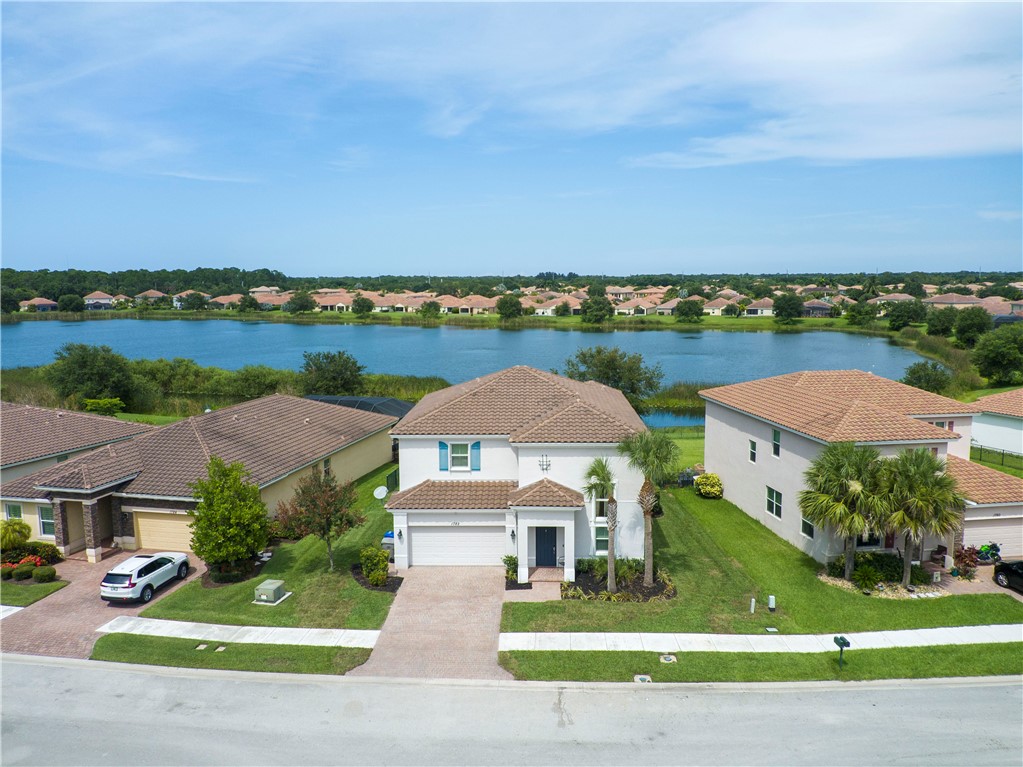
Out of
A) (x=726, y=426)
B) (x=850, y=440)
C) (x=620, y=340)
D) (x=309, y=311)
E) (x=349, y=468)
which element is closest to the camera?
(x=850, y=440)

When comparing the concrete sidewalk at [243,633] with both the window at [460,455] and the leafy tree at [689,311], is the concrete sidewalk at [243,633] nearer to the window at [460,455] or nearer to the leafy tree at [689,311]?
the window at [460,455]

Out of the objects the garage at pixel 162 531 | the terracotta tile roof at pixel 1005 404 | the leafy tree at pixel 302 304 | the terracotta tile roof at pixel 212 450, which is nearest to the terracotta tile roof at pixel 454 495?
the terracotta tile roof at pixel 212 450

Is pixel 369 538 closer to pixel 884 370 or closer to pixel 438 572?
pixel 438 572

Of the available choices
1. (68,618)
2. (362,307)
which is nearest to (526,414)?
(68,618)

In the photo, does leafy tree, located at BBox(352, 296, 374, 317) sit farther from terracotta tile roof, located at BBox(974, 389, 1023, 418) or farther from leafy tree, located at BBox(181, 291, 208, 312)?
terracotta tile roof, located at BBox(974, 389, 1023, 418)

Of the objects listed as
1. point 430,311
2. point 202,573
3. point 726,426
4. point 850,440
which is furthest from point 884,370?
point 430,311

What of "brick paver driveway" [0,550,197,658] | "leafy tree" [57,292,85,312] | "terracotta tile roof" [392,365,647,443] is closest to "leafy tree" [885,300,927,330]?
"terracotta tile roof" [392,365,647,443]
